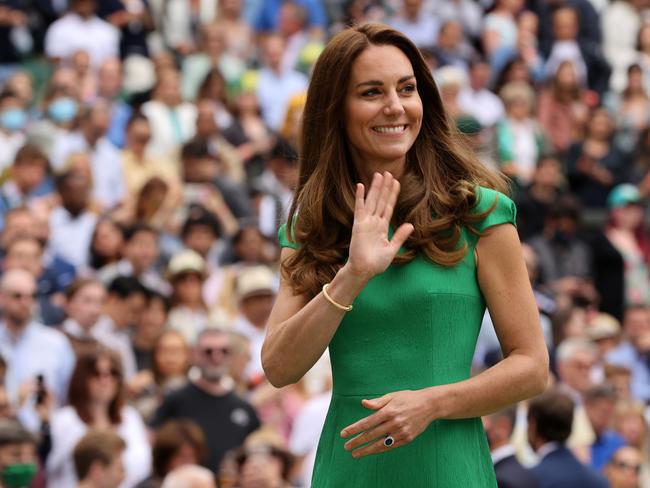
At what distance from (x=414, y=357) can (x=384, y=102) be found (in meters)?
0.61

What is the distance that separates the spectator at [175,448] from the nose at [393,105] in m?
4.26

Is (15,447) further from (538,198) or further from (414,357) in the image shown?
(538,198)

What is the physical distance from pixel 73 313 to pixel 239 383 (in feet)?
3.71

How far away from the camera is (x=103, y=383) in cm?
845

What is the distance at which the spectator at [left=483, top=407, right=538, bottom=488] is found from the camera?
7.19 m

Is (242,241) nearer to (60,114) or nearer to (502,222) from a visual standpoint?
(60,114)

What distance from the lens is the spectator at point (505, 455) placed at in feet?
23.6

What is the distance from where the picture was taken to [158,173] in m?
13.1

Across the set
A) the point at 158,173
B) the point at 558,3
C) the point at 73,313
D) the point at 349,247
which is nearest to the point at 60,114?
the point at 158,173

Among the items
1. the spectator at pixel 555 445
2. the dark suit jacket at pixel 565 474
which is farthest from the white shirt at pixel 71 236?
the dark suit jacket at pixel 565 474

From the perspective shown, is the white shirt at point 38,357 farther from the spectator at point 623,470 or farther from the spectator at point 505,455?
the spectator at point 623,470

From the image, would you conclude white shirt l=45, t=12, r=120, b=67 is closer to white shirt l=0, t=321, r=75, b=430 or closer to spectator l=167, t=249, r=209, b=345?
spectator l=167, t=249, r=209, b=345

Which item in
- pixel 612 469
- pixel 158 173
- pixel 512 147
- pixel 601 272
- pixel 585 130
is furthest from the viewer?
pixel 585 130

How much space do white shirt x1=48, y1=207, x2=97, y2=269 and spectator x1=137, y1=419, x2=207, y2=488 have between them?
3364mm
